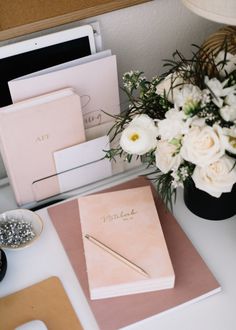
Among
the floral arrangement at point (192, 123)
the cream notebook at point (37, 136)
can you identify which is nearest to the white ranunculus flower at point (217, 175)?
the floral arrangement at point (192, 123)

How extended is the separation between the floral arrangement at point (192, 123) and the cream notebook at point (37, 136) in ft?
0.40

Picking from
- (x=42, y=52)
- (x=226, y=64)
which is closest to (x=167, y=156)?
(x=226, y=64)

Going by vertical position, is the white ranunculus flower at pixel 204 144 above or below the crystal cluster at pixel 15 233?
above

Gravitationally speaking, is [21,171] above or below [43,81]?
below

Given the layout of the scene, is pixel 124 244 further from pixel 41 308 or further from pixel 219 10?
pixel 219 10

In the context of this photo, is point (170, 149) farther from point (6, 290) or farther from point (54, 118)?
point (6, 290)

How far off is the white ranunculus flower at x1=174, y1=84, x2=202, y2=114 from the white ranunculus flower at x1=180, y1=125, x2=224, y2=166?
3 cm

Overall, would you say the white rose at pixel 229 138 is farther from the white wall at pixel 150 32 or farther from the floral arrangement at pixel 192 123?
the white wall at pixel 150 32

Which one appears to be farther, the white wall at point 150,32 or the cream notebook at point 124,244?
the white wall at point 150,32

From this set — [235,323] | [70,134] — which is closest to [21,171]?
[70,134]

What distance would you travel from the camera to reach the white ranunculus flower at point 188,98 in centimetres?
64

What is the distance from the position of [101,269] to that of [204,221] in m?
0.22

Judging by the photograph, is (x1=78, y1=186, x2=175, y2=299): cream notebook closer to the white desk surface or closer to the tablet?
the white desk surface

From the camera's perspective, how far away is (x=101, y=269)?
0.73 m
